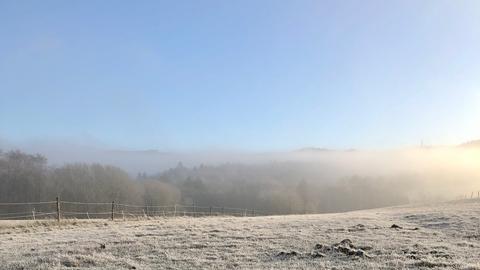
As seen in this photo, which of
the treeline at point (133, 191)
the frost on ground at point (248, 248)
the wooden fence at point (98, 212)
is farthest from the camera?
the treeline at point (133, 191)

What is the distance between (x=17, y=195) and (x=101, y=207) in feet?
83.7

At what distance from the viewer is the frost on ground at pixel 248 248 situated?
16.2 m

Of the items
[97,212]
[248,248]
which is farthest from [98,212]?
[248,248]

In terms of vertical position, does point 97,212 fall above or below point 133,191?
below

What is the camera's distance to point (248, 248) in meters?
19.7

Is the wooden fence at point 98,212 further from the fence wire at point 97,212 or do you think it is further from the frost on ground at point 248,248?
the frost on ground at point 248,248

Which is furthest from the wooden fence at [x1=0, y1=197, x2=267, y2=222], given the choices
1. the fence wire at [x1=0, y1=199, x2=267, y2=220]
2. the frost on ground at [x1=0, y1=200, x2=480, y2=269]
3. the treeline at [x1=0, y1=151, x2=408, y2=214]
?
the frost on ground at [x1=0, y1=200, x2=480, y2=269]

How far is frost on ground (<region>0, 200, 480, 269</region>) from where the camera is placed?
16.2m

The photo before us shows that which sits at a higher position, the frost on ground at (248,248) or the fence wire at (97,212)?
the frost on ground at (248,248)

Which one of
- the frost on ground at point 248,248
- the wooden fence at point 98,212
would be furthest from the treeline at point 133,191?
the frost on ground at point 248,248

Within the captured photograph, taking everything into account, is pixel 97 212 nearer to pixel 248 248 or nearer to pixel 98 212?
pixel 98 212

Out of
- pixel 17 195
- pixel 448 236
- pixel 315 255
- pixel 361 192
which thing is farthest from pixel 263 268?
pixel 361 192

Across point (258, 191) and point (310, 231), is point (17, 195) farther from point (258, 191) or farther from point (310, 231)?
point (310, 231)

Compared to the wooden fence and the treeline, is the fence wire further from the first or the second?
the treeline
